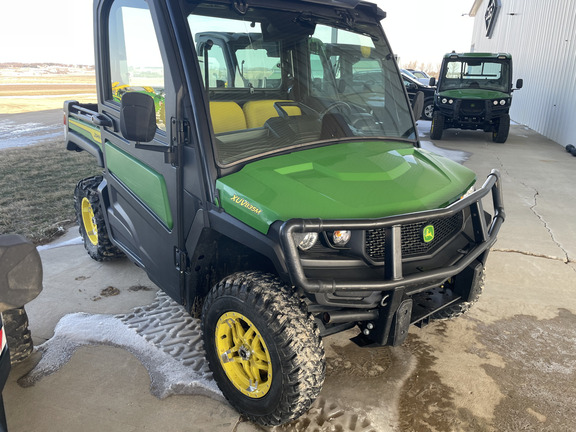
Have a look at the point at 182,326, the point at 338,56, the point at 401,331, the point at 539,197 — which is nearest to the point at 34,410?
the point at 182,326

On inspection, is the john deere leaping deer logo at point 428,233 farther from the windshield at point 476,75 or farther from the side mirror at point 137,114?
the windshield at point 476,75

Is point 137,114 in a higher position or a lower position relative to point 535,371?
higher

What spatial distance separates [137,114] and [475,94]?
1053cm

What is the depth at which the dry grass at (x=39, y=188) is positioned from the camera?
5.06 meters

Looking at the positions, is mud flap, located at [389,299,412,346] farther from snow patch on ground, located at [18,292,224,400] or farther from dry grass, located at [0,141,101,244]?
dry grass, located at [0,141,101,244]

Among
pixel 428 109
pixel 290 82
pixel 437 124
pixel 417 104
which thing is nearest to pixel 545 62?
pixel 428 109

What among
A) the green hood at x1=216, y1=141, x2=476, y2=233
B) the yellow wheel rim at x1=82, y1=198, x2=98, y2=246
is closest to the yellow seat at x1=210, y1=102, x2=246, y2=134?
the green hood at x1=216, y1=141, x2=476, y2=233

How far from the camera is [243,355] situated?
7.66 ft

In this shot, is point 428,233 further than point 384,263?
Yes

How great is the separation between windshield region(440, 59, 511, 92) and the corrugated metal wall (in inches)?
66.8

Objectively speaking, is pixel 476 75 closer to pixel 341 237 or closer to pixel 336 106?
pixel 336 106

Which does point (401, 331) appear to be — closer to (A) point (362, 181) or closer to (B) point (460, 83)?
(A) point (362, 181)

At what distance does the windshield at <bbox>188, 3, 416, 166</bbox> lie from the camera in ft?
8.00

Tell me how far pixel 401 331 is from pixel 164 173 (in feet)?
4.88
